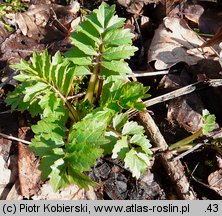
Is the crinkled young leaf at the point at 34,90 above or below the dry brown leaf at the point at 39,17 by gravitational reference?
above

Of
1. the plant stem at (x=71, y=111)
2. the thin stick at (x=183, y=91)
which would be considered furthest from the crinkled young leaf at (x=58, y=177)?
the thin stick at (x=183, y=91)

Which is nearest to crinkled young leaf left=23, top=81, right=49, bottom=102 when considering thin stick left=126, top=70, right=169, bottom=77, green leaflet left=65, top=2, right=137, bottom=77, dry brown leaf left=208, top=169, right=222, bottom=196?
green leaflet left=65, top=2, right=137, bottom=77

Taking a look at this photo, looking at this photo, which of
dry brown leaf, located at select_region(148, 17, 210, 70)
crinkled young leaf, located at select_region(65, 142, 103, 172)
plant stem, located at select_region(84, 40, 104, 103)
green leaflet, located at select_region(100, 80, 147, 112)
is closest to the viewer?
crinkled young leaf, located at select_region(65, 142, 103, 172)

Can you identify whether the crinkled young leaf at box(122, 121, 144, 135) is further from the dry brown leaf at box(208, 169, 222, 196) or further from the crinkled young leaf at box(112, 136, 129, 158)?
the dry brown leaf at box(208, 169, 222, 196)

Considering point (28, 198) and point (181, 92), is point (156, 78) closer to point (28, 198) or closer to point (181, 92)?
point (181, 92)

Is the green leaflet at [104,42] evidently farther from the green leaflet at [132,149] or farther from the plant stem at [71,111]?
the green leaflet at [132,149]

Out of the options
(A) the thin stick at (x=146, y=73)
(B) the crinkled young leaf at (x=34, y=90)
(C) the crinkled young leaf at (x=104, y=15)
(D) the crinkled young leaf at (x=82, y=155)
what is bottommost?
(A) the thin stick at (x=146, y=73)

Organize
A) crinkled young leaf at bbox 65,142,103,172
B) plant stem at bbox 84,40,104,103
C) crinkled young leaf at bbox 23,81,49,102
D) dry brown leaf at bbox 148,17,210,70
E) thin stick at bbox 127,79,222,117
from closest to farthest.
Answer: crinkled young leaf at bbox 65,142,103,172, crinkled young leaf at bbox 23,81,49,102, plant stem at bbox 84,40,104,103, thin stick at bbox 127,79,222,117, dry brown leaf at bbox 148,17,210,70
